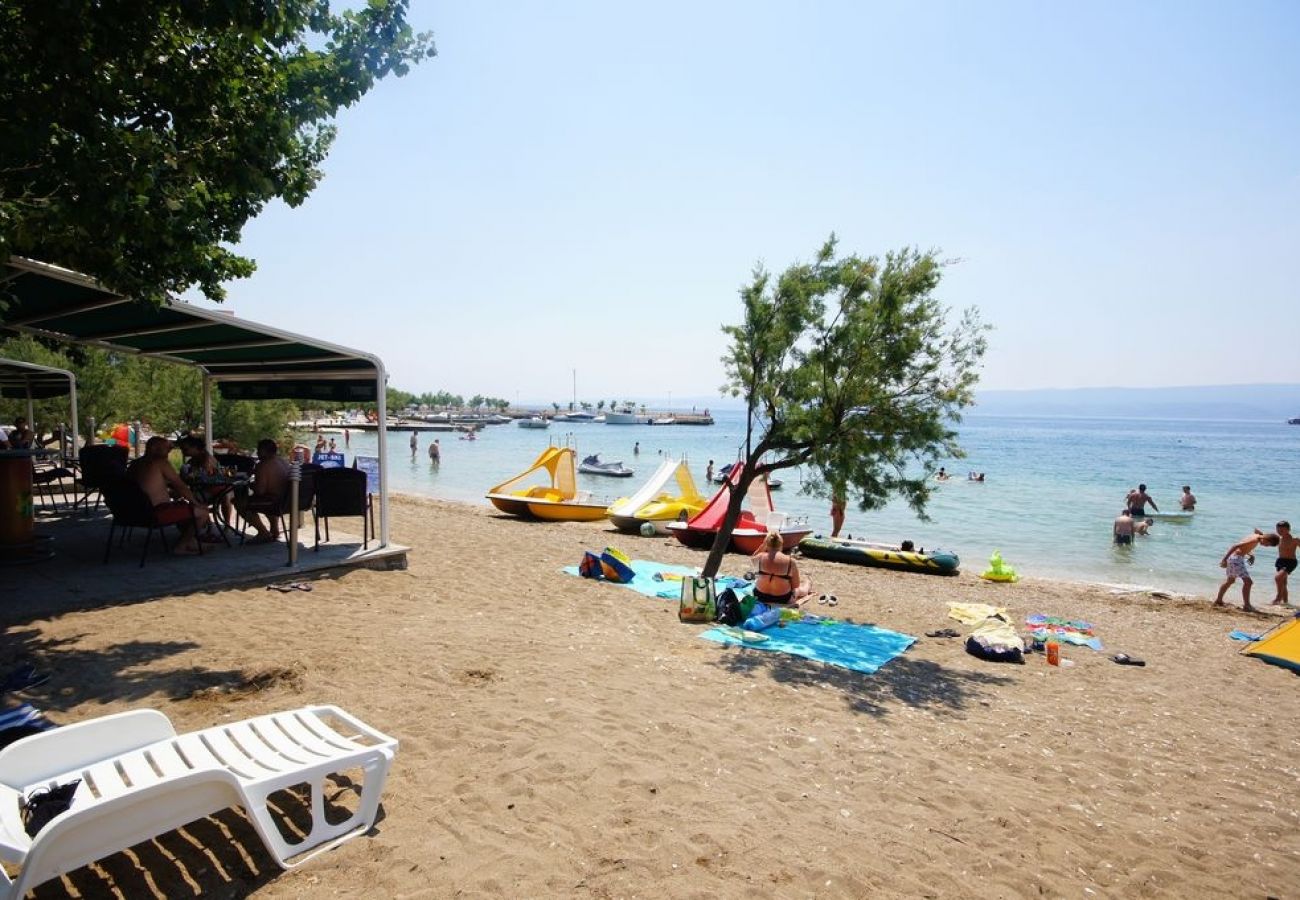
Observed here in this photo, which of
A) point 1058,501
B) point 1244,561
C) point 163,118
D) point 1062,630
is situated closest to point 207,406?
point 163,118

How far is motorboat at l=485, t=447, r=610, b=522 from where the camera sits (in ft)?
63.4

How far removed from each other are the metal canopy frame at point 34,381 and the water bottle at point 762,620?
42.5ft

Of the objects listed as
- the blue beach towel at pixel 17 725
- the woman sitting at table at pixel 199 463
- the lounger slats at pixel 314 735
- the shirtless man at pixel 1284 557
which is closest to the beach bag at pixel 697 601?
the lounger slats at pixel 314 735

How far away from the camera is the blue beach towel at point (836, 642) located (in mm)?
7160

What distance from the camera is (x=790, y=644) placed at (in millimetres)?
7543

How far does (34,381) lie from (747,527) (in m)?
14.9

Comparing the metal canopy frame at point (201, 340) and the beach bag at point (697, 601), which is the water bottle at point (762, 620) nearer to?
the beach bag at point (697, 601)

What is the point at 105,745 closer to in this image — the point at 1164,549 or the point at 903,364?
the point at 903,364

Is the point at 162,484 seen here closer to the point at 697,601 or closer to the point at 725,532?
the point at 697,601

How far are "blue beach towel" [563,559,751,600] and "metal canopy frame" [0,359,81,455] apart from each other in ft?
34.5

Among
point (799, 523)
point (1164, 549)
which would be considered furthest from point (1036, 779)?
point (1164, 549)

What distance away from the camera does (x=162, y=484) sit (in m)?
8.32

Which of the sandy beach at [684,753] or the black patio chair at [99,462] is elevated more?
the black patio chair at [99,462]

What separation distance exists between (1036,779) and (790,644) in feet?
10.1
